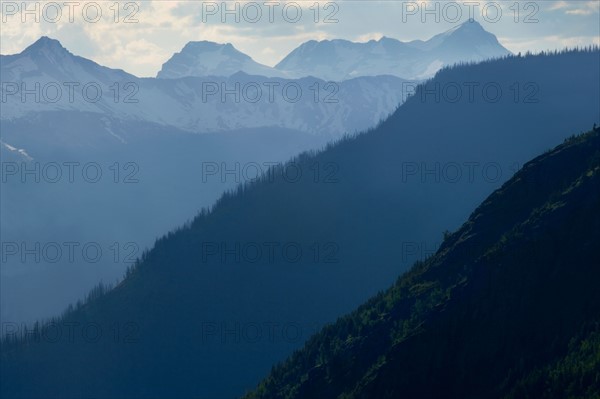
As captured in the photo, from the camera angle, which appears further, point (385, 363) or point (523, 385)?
point (385, 363)

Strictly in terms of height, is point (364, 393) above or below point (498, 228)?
below

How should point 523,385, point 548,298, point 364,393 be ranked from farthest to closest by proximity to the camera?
1. point 364,393
2. point 548,298
3. point 523,385

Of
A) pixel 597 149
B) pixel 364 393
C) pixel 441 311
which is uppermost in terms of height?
pixel 597 149

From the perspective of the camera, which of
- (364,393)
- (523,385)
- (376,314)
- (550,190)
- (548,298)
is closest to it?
(523,385)

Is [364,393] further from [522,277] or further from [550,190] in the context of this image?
[550,190]

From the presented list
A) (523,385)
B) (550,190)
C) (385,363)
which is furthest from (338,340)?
(523,385)

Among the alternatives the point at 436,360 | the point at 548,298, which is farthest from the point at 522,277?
the point at 436,360

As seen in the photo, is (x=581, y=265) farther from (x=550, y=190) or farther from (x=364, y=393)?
(x=364, y=393)
